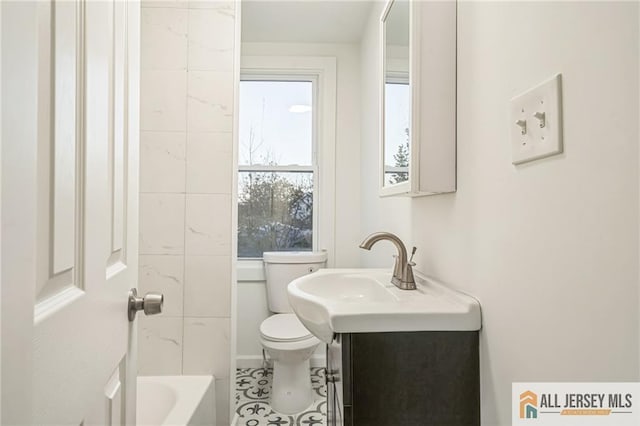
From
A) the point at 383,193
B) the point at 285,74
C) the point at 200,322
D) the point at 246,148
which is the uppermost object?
the point at 285,74

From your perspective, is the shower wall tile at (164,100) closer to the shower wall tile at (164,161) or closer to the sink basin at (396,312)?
the shower wall tile at (164,161)

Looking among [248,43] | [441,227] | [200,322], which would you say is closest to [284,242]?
[200,322]

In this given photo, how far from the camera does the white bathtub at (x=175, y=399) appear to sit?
145 centimetres

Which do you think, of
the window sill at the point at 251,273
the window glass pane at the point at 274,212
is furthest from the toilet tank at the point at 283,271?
the window glass pane at the point at 274,212

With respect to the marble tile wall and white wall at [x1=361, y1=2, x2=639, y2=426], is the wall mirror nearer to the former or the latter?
white wall at [x1=361, y1=2, x2=639, y2=426]

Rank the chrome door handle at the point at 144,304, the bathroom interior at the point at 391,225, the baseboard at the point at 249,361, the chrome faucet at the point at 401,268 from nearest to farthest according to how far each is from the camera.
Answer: the bathroom interior at the point at 391,225
the chrome door handle at the point at 144,304
the chrome faucet at the point at 401,268
the baseboard at the point at 249,361

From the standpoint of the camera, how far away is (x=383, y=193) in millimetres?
1462

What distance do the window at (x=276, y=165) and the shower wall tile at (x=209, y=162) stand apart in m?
0.90

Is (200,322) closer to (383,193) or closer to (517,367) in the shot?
(383,193)

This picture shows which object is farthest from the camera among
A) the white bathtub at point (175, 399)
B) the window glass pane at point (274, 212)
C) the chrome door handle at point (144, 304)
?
the window glass pane at point (274, 212)

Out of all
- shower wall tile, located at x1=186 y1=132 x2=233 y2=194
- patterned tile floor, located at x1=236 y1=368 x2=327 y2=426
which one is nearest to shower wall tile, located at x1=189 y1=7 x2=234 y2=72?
shower wall tile, located at x1=186 y1=132 x2=233 y2=194

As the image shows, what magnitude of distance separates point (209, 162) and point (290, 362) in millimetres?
1113

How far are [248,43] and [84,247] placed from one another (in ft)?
7.78

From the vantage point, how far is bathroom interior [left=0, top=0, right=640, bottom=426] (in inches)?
17.9
